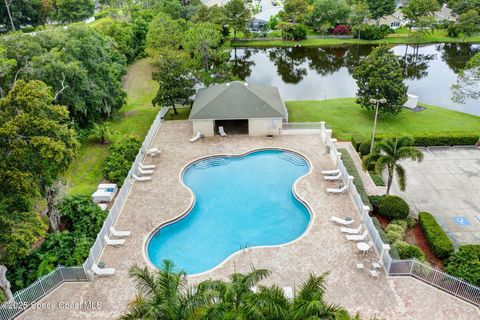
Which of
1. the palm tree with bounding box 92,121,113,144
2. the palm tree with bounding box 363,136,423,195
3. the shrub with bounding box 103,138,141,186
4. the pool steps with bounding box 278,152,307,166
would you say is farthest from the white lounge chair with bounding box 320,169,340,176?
the palm tree with bounding box 92,121,113,144

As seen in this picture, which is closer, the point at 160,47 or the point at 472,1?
the point at 160,47

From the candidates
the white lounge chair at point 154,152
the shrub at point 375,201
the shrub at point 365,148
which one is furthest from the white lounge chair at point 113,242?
the shrub at point 365,148

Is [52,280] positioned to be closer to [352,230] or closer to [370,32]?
[352,230]

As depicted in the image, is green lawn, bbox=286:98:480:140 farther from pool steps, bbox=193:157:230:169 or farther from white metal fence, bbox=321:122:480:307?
white metal fence, bbox=321:122:480:307

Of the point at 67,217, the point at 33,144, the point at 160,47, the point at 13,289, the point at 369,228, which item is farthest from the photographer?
the point at 160,47

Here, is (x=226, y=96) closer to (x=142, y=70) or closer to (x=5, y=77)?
(x=5, y=77)

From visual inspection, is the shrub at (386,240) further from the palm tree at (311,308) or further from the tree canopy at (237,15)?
the tree canopy at (237,15)

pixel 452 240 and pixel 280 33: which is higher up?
pixel 280 33

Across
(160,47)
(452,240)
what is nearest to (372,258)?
(452,240)
